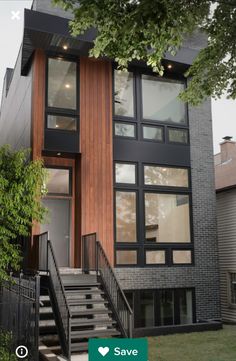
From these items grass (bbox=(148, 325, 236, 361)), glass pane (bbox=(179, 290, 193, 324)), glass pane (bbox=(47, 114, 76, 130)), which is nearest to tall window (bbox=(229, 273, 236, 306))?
glass pane (bbox=(179, 290, 193, 324))

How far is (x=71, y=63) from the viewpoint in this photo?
13.6m

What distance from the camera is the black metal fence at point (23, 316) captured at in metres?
7.59

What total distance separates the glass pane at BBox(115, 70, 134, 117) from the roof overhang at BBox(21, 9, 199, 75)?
1385 millimetres

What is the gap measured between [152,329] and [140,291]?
53.0 inches

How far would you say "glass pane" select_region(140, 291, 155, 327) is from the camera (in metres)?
13.1

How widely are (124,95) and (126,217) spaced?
381cm

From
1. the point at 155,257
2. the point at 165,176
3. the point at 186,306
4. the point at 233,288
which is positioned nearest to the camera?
the point at 155,257

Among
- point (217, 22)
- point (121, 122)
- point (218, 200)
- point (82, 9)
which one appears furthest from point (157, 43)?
point (218, 200)

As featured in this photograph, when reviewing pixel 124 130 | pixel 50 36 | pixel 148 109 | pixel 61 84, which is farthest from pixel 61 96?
pixel 148 109

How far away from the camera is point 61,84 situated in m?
13.3

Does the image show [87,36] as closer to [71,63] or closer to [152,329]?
[71,63]

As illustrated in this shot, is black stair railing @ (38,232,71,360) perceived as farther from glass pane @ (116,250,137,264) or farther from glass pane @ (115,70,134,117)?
glass pane @ (115,70,134,117)

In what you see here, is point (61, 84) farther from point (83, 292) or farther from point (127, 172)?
point (83, 292)

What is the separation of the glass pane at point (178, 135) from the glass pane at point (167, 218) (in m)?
1.81
